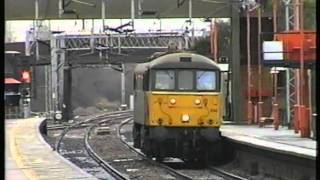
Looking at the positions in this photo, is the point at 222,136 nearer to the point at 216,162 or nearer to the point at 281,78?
the point at 216,162

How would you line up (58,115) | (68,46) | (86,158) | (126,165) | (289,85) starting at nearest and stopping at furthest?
(126,165), (86,158), (289,85), (58,115), (68,46)

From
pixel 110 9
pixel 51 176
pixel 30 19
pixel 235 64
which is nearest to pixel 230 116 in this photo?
pixel 235 64

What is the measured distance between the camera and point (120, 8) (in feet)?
96.8

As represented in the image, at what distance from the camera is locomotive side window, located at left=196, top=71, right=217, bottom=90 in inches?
703

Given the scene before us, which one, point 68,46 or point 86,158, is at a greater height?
point 68,46

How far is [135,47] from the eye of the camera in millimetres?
45812

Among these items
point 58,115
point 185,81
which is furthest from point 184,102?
point 58,115

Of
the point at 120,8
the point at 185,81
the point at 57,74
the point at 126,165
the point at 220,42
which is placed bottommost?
the point at 126,165

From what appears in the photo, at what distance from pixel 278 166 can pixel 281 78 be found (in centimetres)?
Answer: 1577

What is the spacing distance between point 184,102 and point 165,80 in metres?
0.76

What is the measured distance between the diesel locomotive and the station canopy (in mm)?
9031

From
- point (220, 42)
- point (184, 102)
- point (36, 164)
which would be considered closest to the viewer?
point (36, 164)

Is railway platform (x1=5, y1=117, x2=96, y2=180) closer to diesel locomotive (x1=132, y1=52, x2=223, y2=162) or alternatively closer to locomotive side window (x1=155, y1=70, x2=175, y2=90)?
diesel locomotive (x1=132, y1=52, x2=223, y2=162)

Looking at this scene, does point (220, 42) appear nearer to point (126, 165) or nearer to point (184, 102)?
point (126, 165)
